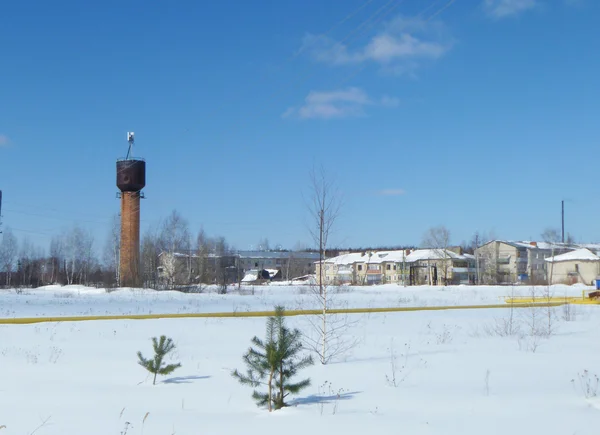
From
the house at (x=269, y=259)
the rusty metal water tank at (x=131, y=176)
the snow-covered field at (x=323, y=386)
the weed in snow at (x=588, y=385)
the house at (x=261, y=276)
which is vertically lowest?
the house at (x=261, y=276)

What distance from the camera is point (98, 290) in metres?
45.9

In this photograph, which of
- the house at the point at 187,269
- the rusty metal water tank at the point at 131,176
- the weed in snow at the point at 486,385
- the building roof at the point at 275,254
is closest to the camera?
the weed in snow at the point at 486,385

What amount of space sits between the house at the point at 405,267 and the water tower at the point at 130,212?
38908 millimetres

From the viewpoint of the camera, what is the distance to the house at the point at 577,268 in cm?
8331

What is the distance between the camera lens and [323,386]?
31.1 feet

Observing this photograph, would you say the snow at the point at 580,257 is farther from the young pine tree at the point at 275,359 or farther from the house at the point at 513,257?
the young pine tree at the point at 275,359

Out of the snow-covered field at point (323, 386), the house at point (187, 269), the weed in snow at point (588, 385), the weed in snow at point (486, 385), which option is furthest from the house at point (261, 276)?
the weed in snow at point (588, 385)

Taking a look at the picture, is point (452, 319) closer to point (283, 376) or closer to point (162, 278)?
point (283, 376)

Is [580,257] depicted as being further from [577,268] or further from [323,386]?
[323,386]

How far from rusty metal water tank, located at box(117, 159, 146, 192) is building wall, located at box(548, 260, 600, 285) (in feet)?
183

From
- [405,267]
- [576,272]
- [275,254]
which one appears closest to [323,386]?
[576,272]

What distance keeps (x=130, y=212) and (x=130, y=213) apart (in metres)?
0.11

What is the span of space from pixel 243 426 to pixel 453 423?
7.83ft

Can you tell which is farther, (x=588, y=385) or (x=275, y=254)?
(x=275, y=254)
